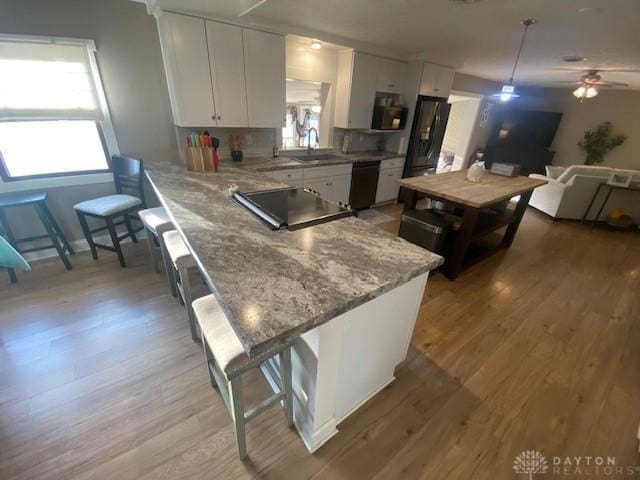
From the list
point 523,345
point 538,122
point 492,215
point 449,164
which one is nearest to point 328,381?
point 523,345

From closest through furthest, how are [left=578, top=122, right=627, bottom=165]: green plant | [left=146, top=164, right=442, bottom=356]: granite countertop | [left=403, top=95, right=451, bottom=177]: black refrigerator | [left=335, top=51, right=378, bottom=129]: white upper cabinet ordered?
[left=146, top=164, right=442, bottom=356]: granite countertop < [left=335, top=51, right=378, bottom=129]: white upper cabinet < [left=403, top=95, right=451, bottom=177]: black refrigerator < [left=578, top=122, right=627, bottom=165]: green plant

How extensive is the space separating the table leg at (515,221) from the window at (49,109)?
478 cm

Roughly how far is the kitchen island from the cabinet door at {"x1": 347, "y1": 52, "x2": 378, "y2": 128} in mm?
2975

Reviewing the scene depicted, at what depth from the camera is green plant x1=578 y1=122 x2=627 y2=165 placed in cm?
625

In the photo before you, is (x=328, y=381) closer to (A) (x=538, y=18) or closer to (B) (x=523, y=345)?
(B) (x=523, y=345)

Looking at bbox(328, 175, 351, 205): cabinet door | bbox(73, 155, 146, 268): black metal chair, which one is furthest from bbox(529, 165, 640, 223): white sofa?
bbox(73, 155, 146, 268): black metal chair

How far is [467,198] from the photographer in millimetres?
2363

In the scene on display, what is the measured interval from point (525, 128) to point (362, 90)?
6010 millimetres

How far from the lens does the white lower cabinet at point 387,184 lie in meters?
4.32

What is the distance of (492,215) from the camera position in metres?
3.25

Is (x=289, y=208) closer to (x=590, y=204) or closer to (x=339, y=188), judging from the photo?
(x=339, y=188)

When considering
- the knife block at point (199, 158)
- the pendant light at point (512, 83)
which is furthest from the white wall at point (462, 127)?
the knife block at point (199, 158)

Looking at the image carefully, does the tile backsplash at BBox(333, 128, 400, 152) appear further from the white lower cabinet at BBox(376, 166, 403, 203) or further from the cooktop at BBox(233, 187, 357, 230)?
the cooktop at BBox(233, 187, 357, 230)

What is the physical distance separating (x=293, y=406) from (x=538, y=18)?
3609 millimetres
